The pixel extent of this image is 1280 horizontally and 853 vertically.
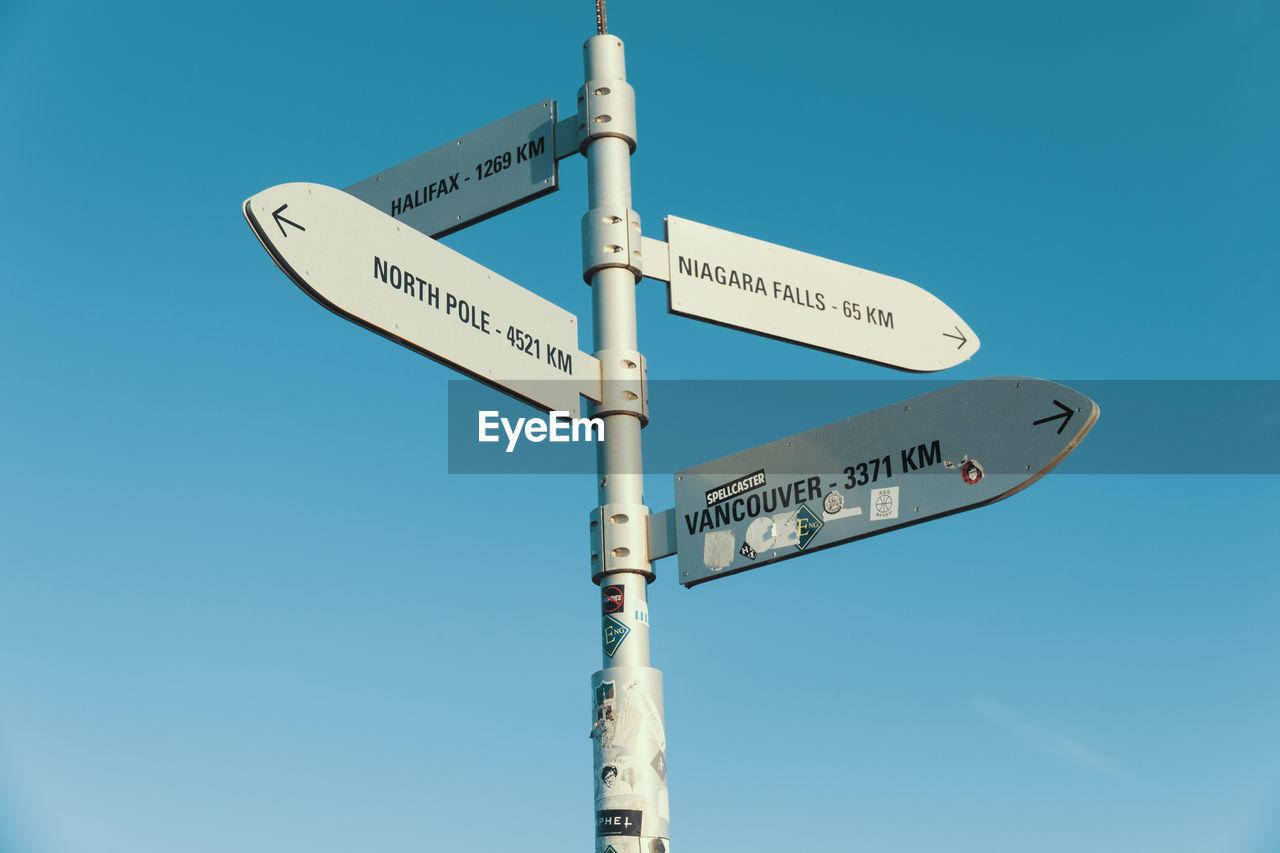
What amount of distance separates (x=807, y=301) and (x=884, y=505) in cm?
124

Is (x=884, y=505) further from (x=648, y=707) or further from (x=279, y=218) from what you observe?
(x=279, y=218)

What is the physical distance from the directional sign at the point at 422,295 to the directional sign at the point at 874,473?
651 millimetres

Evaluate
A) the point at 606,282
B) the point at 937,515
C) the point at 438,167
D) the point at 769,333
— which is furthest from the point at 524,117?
the point at 937,515

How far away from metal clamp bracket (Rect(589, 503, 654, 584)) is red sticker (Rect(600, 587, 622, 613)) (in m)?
0.07

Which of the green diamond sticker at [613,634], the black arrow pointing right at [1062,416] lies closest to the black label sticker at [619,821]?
the green diamond sticker at [613,634]

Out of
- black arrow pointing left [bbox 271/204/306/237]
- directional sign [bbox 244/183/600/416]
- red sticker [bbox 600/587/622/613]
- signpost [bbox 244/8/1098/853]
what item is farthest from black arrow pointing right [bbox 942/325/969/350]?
black arrow pointing left [bbox 271/204/306/237]

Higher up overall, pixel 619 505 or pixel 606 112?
pixel 606 112

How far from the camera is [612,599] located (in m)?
4.33

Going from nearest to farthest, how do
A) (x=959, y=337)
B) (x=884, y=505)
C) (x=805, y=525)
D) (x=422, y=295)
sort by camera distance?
(x=422, y=295) → (x=884, y=505) → (x=805, y=525) → (x=959, y=337)

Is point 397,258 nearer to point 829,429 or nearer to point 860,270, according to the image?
point 829,429

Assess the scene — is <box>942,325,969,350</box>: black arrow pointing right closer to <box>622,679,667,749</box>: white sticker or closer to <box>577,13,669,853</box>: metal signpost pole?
<box>577,13,669,853</box>: metal signpost pole

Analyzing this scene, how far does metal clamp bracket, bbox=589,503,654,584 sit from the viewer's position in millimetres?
4375

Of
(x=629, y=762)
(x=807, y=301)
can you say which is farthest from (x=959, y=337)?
(x=629, y=762)

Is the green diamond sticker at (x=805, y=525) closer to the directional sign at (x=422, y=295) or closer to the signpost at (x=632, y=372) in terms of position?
the signpost at (x=632, y=372)
